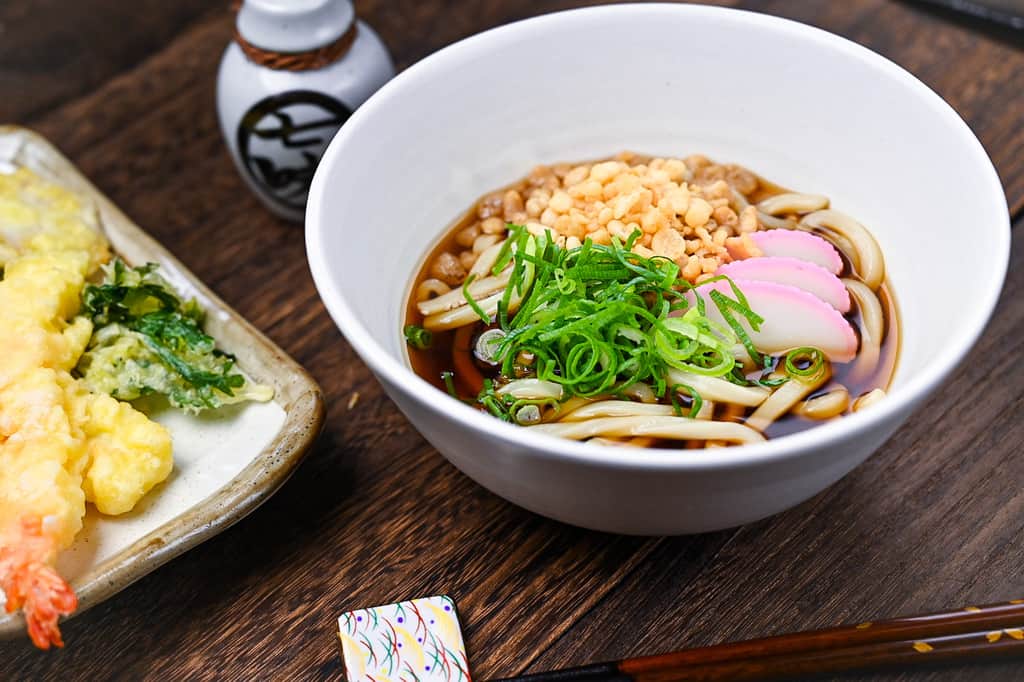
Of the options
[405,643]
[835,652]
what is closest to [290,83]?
[405,643]

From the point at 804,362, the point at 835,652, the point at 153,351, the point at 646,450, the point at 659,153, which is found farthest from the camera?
the point at 659,153

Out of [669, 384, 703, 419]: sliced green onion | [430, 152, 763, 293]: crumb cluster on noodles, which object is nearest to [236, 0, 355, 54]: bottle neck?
[430, 152, 763, 293]: crumb cluster on noodles

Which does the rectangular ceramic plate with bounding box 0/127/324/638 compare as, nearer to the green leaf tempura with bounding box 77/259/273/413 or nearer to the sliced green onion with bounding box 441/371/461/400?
the green leaf tempura with bounding box 77/259/273/413

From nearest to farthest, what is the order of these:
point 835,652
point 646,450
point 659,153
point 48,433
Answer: point 646,450 < point 835,652 < point 48,433 < point 659,153

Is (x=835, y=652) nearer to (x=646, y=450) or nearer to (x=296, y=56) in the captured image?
(x=646, y=450)

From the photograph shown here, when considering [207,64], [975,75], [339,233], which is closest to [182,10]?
[207,64]

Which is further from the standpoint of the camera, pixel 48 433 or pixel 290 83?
pixel 290 83
